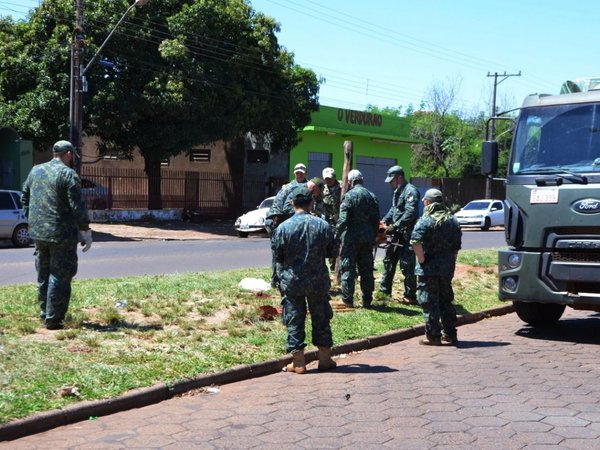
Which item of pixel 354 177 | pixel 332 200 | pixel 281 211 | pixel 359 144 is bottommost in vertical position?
pixel 281 211

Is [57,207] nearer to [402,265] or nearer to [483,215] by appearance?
[402,265]

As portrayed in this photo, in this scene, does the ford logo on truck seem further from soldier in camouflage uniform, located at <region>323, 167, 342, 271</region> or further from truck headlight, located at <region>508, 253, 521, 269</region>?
soldier in camouflage uniform, located at <region>323, 167, 342, 271</region>

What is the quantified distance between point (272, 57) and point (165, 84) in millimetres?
5793

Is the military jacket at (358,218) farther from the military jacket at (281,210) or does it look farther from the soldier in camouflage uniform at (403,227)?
the military jacket at (281,210)

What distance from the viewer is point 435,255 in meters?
8.70

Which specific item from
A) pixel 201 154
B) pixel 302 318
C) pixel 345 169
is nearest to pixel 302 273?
pixel 302 318

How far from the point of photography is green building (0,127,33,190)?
26719mm

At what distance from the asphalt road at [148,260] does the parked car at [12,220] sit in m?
0.53

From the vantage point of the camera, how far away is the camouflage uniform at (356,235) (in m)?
10.3

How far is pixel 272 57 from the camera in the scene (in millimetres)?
32125

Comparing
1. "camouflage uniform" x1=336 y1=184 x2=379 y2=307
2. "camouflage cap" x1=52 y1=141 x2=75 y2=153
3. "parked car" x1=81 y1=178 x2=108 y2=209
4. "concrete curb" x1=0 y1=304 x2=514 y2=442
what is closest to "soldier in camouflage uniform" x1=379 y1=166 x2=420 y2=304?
"camouflage uniform" x1=336 y1=184 x2=379 y2=307

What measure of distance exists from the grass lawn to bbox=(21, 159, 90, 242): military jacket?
3.26 feet

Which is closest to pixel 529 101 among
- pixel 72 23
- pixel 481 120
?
pixel 72 23

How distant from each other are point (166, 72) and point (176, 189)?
7.05 m
